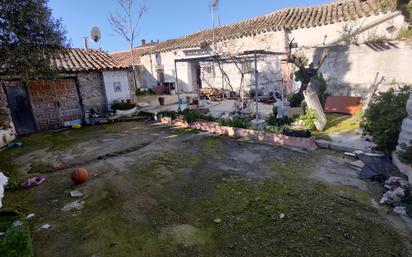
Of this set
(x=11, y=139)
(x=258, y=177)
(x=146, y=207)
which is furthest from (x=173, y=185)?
(x=11, y=139)

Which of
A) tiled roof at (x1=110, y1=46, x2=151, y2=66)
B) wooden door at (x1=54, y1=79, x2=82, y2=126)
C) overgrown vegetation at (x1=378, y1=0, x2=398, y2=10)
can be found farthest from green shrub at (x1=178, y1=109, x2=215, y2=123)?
tiled roof at (x1=110, y1=46, x2=151, y2=66)

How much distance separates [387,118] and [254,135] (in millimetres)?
4090

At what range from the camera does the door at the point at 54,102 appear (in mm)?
12875

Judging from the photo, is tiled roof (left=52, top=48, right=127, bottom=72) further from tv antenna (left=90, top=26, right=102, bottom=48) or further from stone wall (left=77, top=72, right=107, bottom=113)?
tv antenna (left=90, top=26, right=102, bottom=48)

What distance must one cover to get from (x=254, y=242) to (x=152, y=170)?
398cm

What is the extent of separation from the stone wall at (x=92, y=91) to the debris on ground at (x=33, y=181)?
8109 millimetres

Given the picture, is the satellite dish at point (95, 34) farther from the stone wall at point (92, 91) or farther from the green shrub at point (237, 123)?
the green shrub at point (237, 123)

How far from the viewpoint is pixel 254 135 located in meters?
9.21

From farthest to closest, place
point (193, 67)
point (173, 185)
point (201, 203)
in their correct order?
point (193, 67)
point (173, 185)
point (201, 203)

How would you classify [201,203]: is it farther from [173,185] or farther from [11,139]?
[11,139]

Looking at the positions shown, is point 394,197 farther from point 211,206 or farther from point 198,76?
point 198,76

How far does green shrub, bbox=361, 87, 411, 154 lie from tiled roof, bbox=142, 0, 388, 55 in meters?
8.72

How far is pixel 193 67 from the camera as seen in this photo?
74.7ft

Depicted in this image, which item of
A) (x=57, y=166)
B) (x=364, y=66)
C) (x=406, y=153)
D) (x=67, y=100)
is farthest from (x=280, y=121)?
(x=67, y=100)
